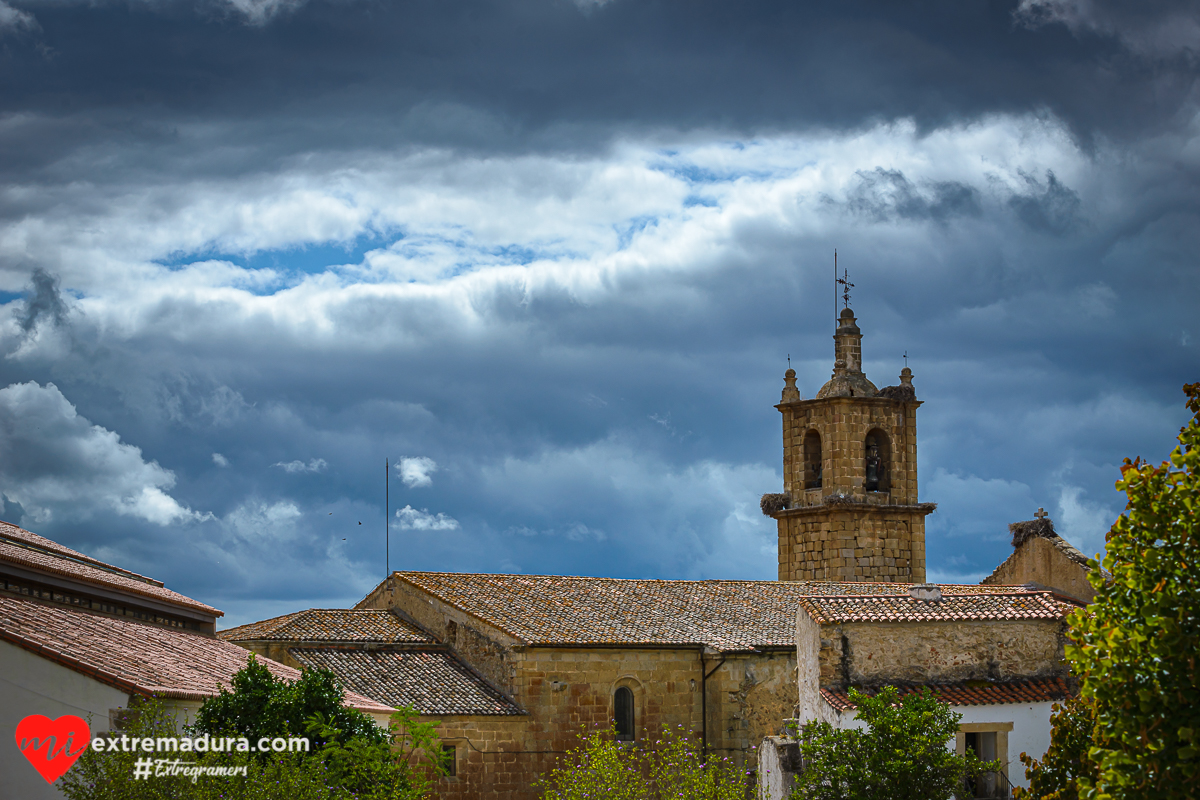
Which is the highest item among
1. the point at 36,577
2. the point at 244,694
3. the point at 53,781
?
the point at 36,577

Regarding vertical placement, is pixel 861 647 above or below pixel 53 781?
above

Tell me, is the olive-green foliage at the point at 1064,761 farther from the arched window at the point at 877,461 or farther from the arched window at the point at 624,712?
the arched window at the point at 877,461

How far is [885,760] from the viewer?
18.9 metres

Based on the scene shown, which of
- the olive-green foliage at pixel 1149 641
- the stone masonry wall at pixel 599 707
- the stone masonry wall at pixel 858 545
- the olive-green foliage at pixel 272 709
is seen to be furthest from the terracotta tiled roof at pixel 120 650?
the stone masonry wall at pixel 858 545

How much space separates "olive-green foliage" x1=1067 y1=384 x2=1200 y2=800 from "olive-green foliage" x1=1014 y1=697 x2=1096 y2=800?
11.6 feet

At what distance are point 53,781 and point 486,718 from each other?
1344cm

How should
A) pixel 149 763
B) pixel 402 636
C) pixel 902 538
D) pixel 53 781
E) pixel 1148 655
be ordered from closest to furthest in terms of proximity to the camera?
pixel 1148 655 → pixel 149 763 → pixel 53 781 → pixel 402 636 → pixel 902 538

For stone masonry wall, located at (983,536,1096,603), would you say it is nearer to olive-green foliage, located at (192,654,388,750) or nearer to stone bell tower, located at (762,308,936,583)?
stone bell tower, located at (762,308,936,583)

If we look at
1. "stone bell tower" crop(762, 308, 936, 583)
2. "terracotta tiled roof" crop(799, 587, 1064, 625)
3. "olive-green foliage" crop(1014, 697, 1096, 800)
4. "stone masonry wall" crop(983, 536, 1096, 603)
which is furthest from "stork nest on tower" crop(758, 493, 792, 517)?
"olive-green foliage" crop(1014, 697, 1096, 800)

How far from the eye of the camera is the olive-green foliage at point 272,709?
17.5 meters

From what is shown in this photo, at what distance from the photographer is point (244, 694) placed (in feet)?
58.2

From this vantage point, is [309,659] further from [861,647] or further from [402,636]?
[861,647]

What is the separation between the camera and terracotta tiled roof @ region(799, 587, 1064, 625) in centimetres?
2302

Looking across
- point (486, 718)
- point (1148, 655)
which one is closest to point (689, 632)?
point (486, 718)
